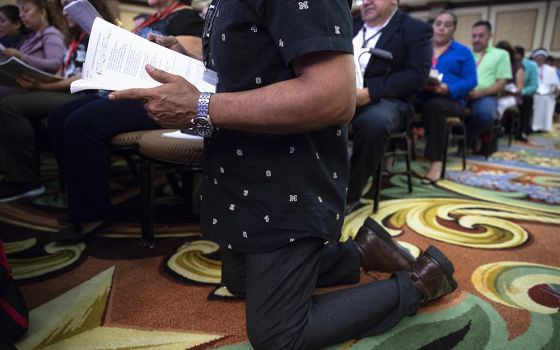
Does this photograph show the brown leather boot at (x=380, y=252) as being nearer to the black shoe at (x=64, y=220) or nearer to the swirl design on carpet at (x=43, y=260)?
the swirl design on carpet at (x=43, y=260)

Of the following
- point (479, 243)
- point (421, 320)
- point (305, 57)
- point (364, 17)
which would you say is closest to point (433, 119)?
point (364, 17)

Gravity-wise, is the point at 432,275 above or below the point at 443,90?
below

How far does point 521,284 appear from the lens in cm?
120

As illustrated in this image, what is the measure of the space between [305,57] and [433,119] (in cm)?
211

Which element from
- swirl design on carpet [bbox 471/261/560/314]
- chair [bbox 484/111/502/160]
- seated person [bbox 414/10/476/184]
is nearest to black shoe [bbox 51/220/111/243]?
swirl design on carpet [bbox 471/261/560/314]

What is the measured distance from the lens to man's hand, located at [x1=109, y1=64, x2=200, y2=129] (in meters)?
0.70

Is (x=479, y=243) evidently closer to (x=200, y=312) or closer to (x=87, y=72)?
(x=200, y=312)

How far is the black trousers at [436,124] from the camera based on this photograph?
8.21 feet

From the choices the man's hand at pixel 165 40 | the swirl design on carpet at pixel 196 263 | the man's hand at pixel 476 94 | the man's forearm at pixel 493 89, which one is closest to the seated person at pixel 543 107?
the man's forearm at pixel 493 89

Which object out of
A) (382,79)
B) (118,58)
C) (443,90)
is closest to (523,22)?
(443,90)

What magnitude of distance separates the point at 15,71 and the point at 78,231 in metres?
0.61

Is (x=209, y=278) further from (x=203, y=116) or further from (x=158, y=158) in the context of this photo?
(x=203, y=116)

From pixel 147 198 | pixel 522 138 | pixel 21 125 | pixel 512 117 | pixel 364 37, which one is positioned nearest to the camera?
pixel 147 198

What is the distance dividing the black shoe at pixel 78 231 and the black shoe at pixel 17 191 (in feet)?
2.21
